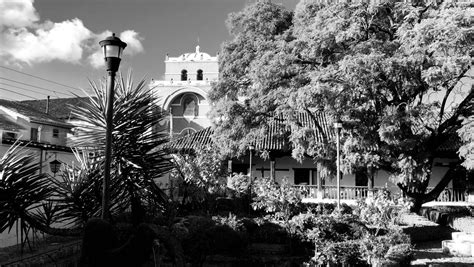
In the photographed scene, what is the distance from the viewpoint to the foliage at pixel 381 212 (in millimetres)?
9273

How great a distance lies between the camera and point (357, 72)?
40.8 ft

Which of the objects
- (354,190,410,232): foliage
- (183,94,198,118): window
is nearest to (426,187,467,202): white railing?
(354,190,410,232): foliage

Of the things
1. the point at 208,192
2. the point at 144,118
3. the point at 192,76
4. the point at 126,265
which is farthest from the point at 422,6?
the point at 192,76

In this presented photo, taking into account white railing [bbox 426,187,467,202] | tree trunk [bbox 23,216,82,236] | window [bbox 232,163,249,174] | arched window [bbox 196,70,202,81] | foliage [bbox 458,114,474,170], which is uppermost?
arched window [bbox 196,70,202,81]

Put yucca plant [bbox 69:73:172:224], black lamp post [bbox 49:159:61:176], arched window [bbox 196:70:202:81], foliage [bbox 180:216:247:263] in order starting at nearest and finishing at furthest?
yucca plant [bbox 69:73:172:224]
foliage [bbox 180:216:247:263]
black lamp post [bbox 49:159:61:176]
arched window [bbox 196:70:202:81]

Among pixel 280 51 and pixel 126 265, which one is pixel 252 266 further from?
pixel 280 51

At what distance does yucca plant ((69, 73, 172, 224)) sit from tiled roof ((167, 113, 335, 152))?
9924 millimetres

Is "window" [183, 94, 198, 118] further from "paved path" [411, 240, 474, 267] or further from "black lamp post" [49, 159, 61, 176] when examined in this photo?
"black lamp post" [49, 159, 61, 176]

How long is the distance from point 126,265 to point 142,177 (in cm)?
151

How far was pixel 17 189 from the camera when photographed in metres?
4.62

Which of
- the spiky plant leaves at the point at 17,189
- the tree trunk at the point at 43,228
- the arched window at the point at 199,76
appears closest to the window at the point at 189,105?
the arched window at the point at 199,76

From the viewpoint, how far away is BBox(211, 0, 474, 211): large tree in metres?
11.9

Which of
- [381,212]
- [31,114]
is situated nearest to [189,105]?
[31,114]

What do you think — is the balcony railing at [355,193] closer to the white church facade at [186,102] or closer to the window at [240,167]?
the window at [240,167]
